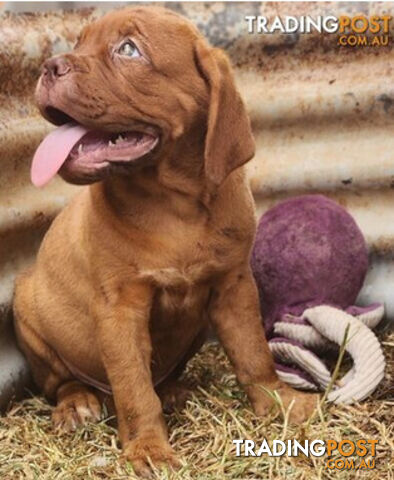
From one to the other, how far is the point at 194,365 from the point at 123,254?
3.62ft

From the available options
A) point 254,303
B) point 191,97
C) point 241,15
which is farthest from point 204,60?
point 241,15

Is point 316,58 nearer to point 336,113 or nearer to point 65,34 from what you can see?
point 336,113

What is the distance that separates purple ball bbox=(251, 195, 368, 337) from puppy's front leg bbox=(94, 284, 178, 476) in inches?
33.5

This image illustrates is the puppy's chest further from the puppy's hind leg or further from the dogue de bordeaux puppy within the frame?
the puppy's hind leg

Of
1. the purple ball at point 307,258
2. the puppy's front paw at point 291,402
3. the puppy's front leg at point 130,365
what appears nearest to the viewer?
the puppy's front leg at point 130,365

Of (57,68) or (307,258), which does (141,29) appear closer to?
(57,68)

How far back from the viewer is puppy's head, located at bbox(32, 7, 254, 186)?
325 cm

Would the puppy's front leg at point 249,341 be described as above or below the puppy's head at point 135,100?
below

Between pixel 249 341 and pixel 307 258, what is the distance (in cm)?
55

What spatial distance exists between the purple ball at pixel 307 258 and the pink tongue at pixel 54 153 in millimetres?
1210

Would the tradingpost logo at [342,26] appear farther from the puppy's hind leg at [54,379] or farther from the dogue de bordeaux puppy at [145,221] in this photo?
the puppy's hind leg at [54,379]

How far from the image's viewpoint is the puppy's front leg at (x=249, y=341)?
379 cm

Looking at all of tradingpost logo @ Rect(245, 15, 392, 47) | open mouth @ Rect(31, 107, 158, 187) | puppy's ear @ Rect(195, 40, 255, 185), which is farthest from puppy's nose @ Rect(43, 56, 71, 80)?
tradingpost logo @ Rect(245, 15, 392, 47)

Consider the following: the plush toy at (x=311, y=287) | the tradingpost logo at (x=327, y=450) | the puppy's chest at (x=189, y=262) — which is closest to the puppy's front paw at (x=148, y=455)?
the tradingpost logo at (x=327, y=450)
